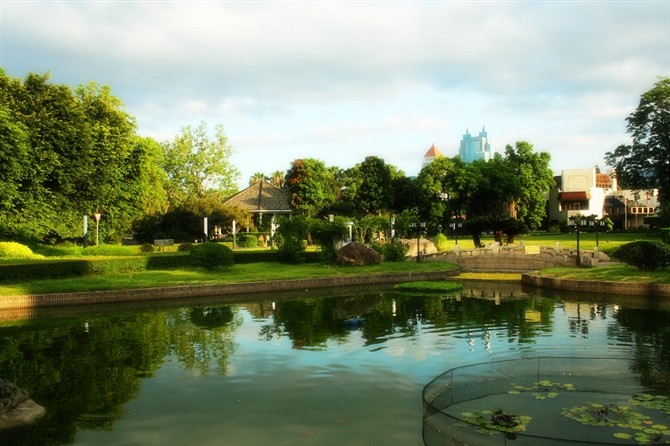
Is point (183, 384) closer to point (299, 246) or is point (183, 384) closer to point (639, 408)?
point (639, 408)

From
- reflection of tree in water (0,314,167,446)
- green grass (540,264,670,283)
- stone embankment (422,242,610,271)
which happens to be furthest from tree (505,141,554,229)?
reflection of tree in water (0,314,167,446)

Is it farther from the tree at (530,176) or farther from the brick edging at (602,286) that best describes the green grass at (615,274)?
the tree at (530,176)

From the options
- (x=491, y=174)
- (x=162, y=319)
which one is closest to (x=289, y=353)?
(x=162, y=319)

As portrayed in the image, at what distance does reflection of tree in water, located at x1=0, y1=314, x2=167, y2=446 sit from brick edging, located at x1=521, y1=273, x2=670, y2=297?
16.3m

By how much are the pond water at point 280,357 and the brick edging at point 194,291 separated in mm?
840

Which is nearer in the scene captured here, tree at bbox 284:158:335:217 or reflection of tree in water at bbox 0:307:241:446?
reflection of tree in water at bbox 0:307:241:446

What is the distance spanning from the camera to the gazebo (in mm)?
54719

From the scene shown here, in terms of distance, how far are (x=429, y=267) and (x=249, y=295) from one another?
10783 millimetres

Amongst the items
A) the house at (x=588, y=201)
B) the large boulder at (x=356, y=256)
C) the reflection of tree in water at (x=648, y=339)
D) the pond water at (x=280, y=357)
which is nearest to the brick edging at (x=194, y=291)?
the pond water at (x=280, y=357)

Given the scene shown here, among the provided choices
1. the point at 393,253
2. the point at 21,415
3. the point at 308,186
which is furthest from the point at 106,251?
the point at 308,186

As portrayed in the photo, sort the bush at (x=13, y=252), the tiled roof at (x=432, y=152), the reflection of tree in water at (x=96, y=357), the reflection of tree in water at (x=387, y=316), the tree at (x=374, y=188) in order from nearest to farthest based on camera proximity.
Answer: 1. the reflection of tree in water at (x=96, y=357)
2. the reflection of tree in water at (x=387, y=316)
3. the bush at (x=13, y=252)
4. the tree at (x=374, y=188)
5. the tiled roof at (x=432, y=152)

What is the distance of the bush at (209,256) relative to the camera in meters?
27.4

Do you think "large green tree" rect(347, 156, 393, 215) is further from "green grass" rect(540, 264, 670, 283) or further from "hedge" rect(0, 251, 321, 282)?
"green grass" rect(540, 264, 670, 283)

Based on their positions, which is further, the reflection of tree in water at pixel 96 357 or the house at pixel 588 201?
the house at pixel 588 201
